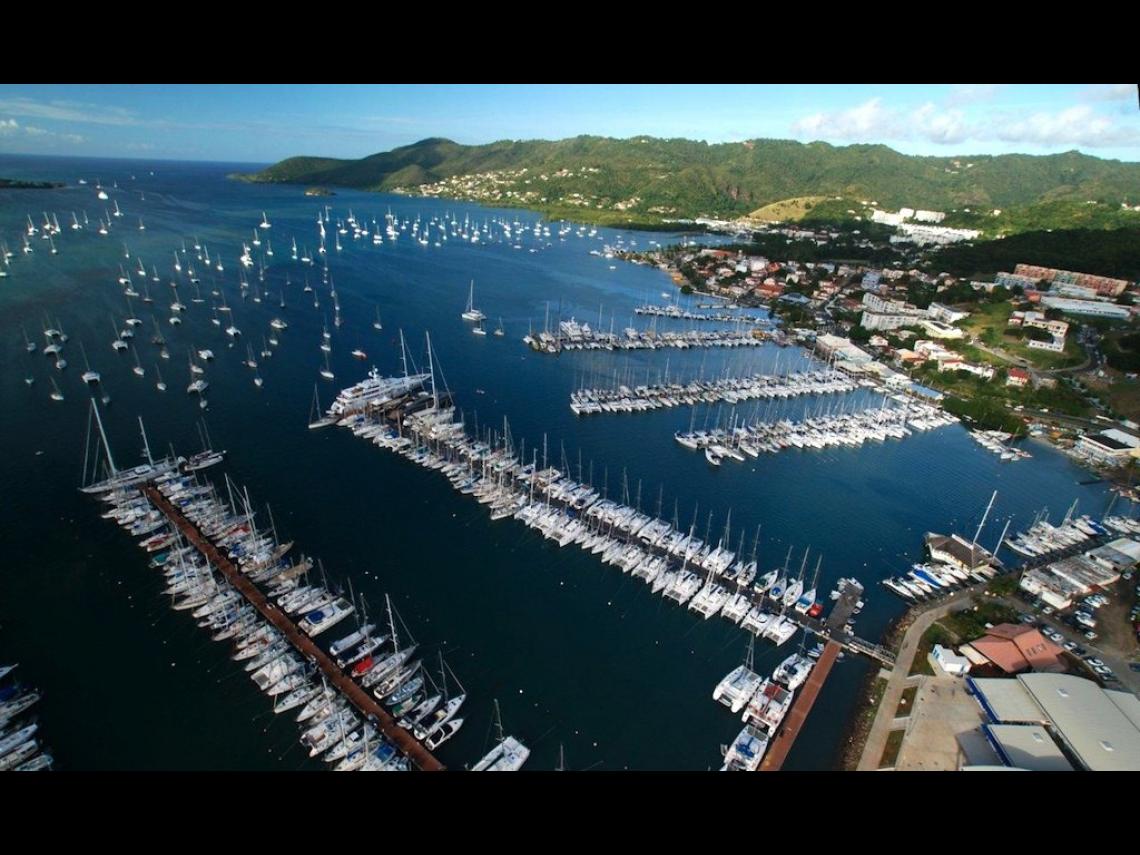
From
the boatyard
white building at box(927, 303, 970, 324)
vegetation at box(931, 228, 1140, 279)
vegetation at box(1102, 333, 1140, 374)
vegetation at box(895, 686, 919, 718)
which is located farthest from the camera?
vegetation at box(931, 228, 1140, 279)

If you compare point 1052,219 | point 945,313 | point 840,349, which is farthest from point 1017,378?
point 1052,219

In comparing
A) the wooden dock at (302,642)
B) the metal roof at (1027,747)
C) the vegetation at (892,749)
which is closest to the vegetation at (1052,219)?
the metal roof at (1027,747)

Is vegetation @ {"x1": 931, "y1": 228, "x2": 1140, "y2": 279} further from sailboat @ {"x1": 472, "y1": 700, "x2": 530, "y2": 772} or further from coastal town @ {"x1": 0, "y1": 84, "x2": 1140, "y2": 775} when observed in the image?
sailboat @ {"x1": 472, "y1": 700, "x2": 530, "y2": 772}

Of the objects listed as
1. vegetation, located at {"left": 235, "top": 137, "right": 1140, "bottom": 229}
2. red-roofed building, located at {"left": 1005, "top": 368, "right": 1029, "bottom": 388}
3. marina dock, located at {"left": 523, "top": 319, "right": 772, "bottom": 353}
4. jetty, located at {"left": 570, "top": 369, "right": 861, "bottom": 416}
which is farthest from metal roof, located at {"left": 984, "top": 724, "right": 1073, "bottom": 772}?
vegetation, located at {"left": 235, "top": 137, "right": 1140, "bottom": 229}

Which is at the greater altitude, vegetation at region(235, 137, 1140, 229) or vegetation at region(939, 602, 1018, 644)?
vegetation at region(235, 137, 1140, 229)

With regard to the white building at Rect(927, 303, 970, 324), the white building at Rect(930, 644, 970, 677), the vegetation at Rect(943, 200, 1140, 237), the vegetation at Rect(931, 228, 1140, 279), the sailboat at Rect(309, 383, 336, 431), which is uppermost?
the vegetation at Rect(943, 200, 1140, 237)
